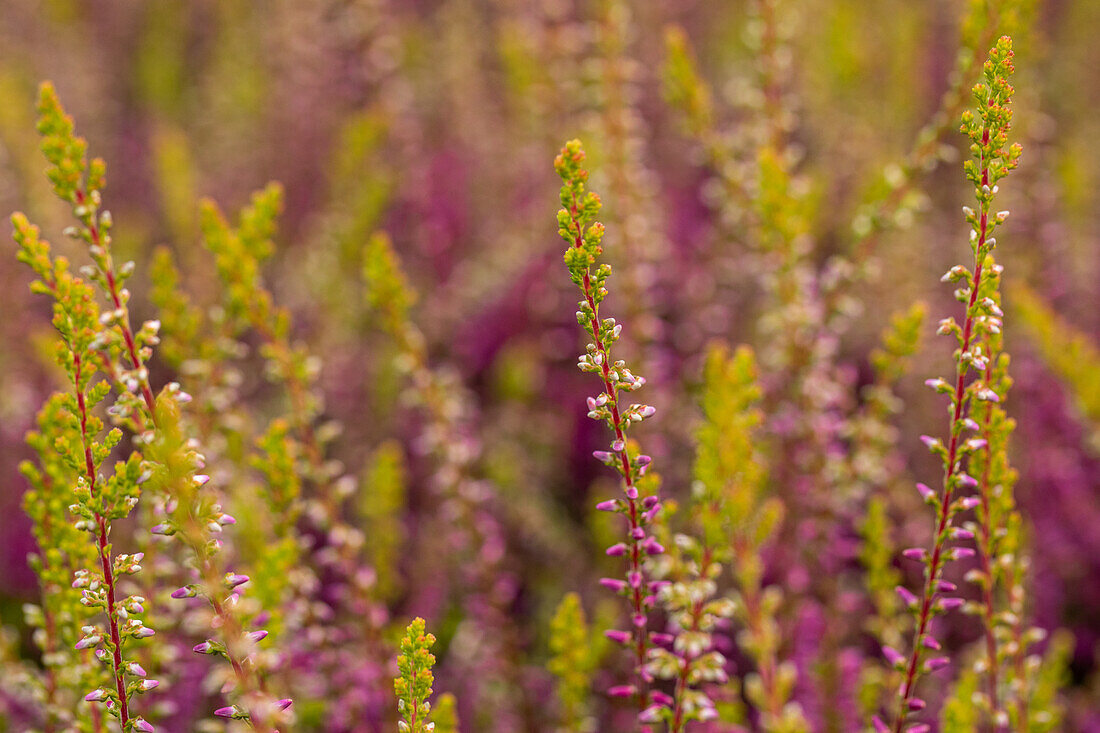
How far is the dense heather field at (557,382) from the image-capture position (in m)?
1.24

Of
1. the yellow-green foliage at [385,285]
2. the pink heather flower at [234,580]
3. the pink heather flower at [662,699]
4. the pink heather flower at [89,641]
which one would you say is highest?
the yellow-green foliage at [385,285]

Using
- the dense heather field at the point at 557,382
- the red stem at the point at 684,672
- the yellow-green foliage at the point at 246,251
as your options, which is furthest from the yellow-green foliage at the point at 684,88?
the red stem at the point at 684,672

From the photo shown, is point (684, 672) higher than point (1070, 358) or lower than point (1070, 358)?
lower

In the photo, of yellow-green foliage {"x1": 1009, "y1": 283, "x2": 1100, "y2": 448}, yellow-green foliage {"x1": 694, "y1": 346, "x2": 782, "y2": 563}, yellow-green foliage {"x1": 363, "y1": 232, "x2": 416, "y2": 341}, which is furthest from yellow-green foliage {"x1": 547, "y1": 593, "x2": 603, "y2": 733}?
yellow-green foliage {"x1": 1009, "y1": 283, "x2": 1100, "y2": 448}

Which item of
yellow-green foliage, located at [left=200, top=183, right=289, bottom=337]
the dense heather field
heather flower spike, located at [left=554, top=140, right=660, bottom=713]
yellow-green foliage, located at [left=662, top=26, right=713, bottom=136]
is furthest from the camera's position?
yellow-green foliage, located at [left=662, top=26, right=713, bottom=136]

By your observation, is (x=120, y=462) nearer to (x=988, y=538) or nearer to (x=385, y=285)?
(x=385, y=285)

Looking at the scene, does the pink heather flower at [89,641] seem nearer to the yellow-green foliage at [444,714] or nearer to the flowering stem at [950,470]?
the yellow-green foliage at [444,714]

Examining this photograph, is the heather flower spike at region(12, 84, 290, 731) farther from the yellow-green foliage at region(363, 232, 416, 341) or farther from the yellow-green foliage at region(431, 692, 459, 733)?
the yellow-green foliage at region(363, 232, 416, 341)

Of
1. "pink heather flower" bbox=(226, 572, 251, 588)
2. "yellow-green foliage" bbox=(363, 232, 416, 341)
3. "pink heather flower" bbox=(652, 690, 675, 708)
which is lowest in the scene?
"pink heather flower" bbox=(652, 690, 675, 708)

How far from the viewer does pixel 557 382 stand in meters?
3.70

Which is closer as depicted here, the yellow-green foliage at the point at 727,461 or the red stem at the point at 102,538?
the red stem at the point at 102,538

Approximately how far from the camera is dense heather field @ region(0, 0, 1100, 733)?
4.06 ft

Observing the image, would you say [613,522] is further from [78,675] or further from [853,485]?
[78,675]

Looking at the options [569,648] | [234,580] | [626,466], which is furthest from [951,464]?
[234,580]
